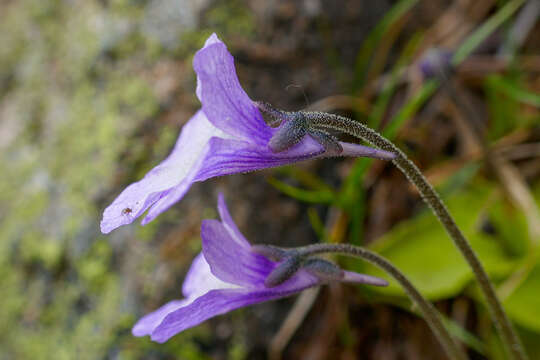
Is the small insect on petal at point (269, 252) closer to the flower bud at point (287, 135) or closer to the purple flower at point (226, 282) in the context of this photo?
the purple flower at point (226, 282)

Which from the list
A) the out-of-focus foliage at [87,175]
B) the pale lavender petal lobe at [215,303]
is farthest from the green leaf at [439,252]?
the pale lavender petal lobe at [215,303]

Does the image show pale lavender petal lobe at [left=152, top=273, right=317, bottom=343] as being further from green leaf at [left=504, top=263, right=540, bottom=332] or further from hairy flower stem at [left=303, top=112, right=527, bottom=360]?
green leaf at [left=504, top=263, right=540, bottom=332]

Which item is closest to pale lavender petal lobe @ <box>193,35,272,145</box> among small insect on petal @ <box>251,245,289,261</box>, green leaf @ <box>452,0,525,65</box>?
small insect on petal @ <box>251,245,289,261</box>

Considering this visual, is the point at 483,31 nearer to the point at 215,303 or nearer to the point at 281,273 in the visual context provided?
the point at 281,273

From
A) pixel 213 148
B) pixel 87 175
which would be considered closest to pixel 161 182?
pixel 213 148

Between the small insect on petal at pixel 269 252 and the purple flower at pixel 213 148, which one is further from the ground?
the purple flower at pixel 213 148

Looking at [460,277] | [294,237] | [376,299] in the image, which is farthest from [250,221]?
[460,277]
